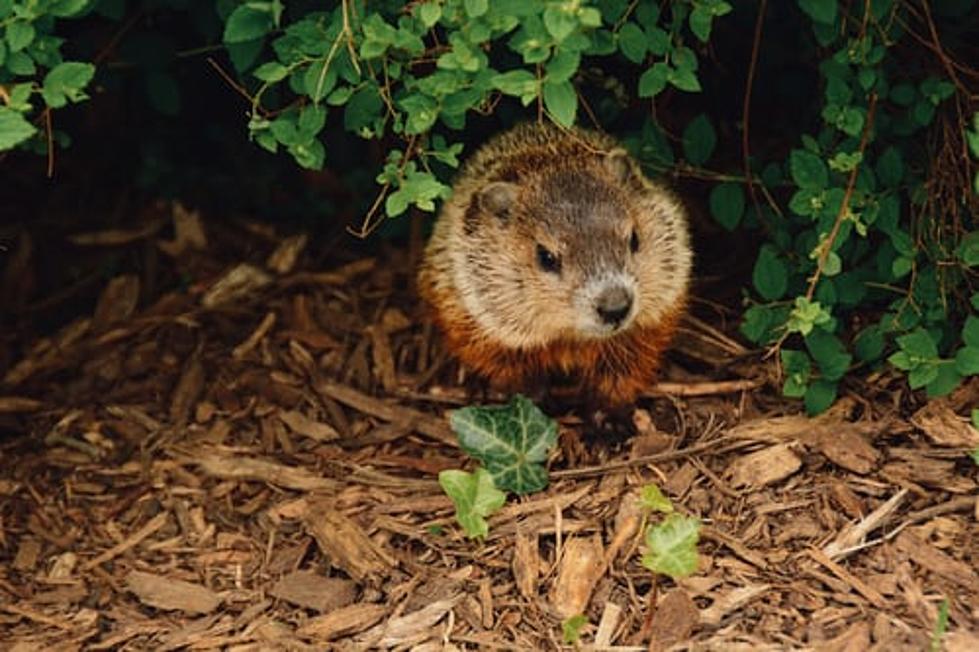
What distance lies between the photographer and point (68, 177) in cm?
793

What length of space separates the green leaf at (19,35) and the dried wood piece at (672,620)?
10.2 ft

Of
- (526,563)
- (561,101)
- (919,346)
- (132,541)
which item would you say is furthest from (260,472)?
(919,346)

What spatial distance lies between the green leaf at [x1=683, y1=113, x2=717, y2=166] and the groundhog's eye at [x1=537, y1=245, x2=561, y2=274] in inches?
37.8

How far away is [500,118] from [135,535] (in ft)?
9.51

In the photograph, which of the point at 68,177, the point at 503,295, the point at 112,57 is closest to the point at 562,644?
the point at 503,295

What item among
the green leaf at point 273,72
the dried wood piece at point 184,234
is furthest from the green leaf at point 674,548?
the dried wood piece at point 184,234

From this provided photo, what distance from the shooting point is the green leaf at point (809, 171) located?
5324 mm

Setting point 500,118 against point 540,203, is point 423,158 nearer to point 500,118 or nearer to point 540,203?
point 540,203

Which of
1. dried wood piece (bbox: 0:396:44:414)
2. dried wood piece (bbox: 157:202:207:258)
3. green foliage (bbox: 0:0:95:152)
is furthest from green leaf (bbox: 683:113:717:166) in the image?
dried wood piece (bbox: 0:396:44:414)

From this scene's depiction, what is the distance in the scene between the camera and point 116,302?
7.21 m

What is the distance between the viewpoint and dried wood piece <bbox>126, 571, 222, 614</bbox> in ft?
17.4

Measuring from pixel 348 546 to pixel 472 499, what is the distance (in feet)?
1.93

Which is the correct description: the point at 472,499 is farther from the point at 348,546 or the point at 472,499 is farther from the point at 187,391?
the point at 187,391

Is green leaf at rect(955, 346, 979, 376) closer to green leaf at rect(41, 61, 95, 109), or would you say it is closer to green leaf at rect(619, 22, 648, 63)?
green leaf at rect(619, 22, 648, 63)
